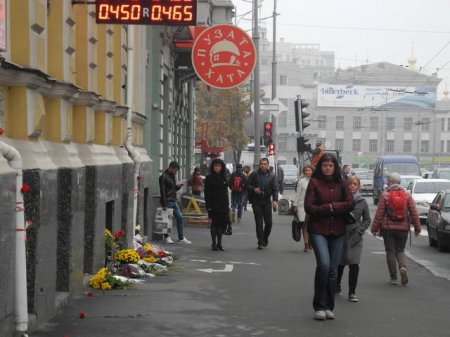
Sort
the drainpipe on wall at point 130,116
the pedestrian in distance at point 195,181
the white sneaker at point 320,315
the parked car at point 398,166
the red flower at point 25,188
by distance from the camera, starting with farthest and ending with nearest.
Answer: the parked car at point 398,166, the pedestrian in distance at point 195,181, the drainpipe on wall at point 130,116, the white sneaker at point 320,315, the red flower at point 25,188

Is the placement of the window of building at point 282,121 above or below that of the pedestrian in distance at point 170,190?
above

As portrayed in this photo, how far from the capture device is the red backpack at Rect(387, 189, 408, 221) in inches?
507

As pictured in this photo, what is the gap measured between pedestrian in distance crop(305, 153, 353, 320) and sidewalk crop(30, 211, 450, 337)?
0.27m

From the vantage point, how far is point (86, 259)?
461 inches

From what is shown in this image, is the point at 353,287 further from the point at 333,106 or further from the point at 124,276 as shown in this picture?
the point at 333,106

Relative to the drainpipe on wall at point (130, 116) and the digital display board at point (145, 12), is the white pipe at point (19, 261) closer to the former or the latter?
the digital display board at point (145, 12)

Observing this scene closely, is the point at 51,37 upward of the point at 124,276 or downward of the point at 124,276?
upward

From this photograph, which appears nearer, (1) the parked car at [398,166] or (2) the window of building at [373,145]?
(1) the parked car at [398,166]

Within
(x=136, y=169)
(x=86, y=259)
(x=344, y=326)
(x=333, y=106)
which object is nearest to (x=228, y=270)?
(x=136, y=169)

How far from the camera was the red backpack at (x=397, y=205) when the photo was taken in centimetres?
1288

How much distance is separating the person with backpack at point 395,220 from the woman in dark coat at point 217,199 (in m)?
4.74

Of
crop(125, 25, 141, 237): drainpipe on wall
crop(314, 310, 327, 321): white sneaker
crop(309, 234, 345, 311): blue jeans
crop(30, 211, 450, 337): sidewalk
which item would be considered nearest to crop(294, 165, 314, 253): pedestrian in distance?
crop(30, 211, 450, 337): sidewalk

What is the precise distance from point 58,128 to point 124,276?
10.1 feet

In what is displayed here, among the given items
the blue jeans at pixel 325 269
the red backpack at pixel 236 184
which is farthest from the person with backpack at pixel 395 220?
the red backpack at pixel 236 184
